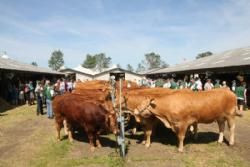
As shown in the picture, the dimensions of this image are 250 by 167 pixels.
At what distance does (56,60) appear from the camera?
4815 inches

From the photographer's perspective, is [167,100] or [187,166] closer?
[187,166]

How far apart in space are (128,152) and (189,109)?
6.89 feet

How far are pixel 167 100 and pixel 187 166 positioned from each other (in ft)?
6.95

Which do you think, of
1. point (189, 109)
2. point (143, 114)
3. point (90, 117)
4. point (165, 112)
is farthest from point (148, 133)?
point (90, 117)

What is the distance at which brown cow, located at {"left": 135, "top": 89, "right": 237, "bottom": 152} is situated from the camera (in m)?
8.46

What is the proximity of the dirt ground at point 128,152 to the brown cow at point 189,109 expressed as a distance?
1.93 ft

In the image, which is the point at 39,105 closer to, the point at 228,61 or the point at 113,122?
the point at 113,122

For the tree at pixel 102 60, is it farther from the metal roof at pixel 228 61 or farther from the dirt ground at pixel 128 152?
the dirt ground at pixel 128 152

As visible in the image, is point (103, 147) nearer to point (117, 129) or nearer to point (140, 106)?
point (117, 129)

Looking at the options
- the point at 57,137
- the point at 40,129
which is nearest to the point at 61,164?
the point at 57,137

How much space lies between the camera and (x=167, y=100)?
8.66m

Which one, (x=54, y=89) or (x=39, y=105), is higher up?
(x=54, y=89)

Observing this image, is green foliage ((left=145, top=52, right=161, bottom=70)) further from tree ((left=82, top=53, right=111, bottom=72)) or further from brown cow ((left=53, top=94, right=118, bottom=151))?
brown cow ((left=53, top=94, right=118, bottom=151))

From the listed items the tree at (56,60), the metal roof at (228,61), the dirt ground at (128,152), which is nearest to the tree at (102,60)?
the tree at (56,60)
